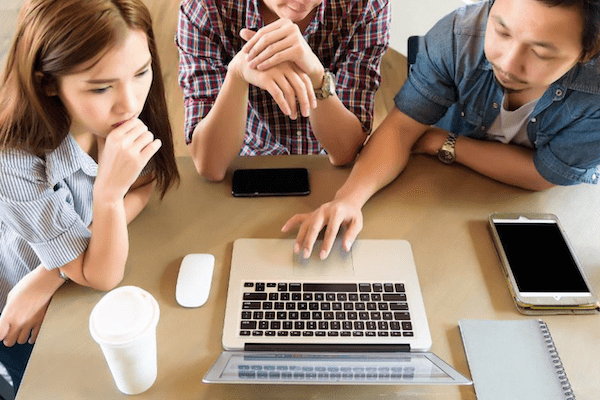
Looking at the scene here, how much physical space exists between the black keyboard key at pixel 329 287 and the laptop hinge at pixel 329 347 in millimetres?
106

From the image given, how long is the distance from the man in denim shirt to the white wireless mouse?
17 centimetres

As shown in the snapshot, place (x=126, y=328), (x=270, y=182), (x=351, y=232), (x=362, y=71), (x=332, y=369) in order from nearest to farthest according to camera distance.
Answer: (x=126, y=328), (x=332, y=369), (x=351, y=232), (x=270, y=182), (x=362, y=71)

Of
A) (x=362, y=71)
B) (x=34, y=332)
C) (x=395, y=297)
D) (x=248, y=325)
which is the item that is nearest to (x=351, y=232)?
(x=395, y=297)

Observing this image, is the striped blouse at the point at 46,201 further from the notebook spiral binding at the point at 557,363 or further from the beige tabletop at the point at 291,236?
the notebook spiral binding at the point at 557,363

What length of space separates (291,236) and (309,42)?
1.79 ft

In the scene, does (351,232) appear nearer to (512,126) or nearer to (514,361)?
(514,361)

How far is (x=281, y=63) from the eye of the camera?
3.40ft

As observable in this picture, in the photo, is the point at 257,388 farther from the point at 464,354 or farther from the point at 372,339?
the point at 464,354

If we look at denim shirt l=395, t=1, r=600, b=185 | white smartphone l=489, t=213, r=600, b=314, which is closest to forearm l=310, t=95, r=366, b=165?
denim shirt l=395, t=1, r=600, b=185

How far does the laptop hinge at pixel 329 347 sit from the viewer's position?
0.82 metres

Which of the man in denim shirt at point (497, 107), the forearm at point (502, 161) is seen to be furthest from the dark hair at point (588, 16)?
the forearm at point (502, 161)

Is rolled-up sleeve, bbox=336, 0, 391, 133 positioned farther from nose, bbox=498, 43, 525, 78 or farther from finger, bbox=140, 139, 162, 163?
finger, bbox=140, 139, 162, 163

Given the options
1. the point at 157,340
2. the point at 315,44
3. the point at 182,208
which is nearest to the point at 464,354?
the point at 157,340

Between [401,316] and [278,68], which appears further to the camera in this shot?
[278,68]
